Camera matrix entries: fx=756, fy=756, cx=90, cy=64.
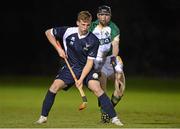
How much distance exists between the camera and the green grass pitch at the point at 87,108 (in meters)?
13.2

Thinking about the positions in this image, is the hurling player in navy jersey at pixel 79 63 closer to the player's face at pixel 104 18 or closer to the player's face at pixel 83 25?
the player's face at pixel 83 25

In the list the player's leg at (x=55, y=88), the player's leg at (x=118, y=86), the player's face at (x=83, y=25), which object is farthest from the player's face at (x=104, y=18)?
the player's leg at (x=55, y=88)

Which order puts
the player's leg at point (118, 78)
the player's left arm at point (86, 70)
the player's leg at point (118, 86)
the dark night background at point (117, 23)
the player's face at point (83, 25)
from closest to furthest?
the player's face at point (83, 25), the player's left arm at point (86, 70), the player's leg at point (118, 78), the player's leg at point (118, 86), the dark night background at point (117, 23)

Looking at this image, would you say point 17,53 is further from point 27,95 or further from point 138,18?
point 27,95

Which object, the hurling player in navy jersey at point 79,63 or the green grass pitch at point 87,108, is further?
the green grass pitch at point 87,108

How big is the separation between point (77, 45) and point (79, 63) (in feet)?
1.12

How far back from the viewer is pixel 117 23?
34.8 metres

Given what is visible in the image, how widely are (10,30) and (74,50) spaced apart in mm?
24723

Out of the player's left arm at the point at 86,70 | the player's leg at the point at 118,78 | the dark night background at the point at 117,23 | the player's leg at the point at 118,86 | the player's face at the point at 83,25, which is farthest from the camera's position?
the dark night background at the point at 117,23

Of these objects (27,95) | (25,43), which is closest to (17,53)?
(25,43)

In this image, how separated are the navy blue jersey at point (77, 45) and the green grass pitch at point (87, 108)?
110 cm

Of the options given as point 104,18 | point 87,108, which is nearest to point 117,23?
point 87,108

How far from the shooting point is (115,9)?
34750 millimetres

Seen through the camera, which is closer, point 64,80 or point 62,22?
point 64,80
